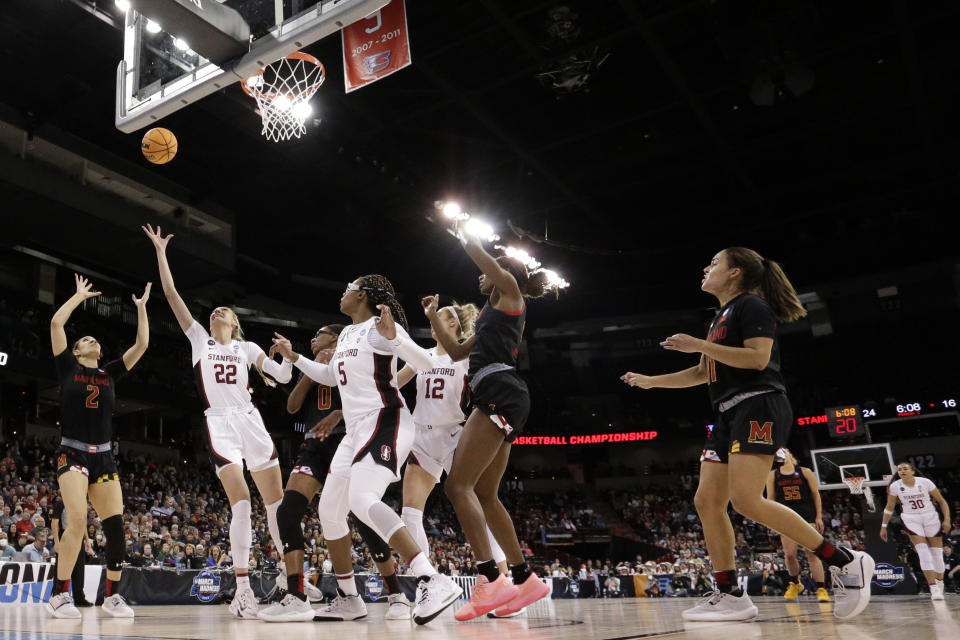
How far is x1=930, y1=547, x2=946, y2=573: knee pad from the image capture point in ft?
32.8

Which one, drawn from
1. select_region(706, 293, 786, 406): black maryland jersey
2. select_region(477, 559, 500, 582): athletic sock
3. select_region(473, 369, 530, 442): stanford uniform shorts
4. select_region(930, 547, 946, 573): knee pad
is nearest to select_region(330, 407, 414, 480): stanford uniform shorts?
select_region(473, 369, 530, 442): stanford uniform shorts

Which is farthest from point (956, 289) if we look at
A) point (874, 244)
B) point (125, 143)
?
point (125, 143)

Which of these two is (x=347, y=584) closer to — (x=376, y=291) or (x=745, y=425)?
(x=376, y=291)

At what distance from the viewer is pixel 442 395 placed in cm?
563

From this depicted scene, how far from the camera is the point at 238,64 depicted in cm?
641

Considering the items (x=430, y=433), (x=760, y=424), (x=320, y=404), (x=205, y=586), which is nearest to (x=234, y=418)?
(x=320, y=404)

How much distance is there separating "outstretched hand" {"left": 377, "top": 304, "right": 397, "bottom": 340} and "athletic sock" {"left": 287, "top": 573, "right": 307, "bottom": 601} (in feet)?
6.20

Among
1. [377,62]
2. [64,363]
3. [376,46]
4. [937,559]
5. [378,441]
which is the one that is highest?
[376,46]

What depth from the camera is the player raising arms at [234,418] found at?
570 cm

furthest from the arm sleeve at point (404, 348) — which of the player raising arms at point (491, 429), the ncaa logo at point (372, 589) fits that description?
the ncaa logo at point (372, 589)

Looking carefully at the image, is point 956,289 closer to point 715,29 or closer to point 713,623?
point 715,29

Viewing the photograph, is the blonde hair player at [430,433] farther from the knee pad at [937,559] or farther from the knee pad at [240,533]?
the knee pad at [937,559]

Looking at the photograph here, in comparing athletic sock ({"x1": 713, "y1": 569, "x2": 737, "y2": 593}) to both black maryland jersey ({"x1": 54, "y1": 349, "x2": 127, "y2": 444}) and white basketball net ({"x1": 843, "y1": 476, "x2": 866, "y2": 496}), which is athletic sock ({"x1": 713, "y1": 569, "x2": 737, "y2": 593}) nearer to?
black maryland jersey ({"x1": 54, "y1": 349, "x2": 127, "y2": 444})

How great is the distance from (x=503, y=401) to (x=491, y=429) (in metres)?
0.18
